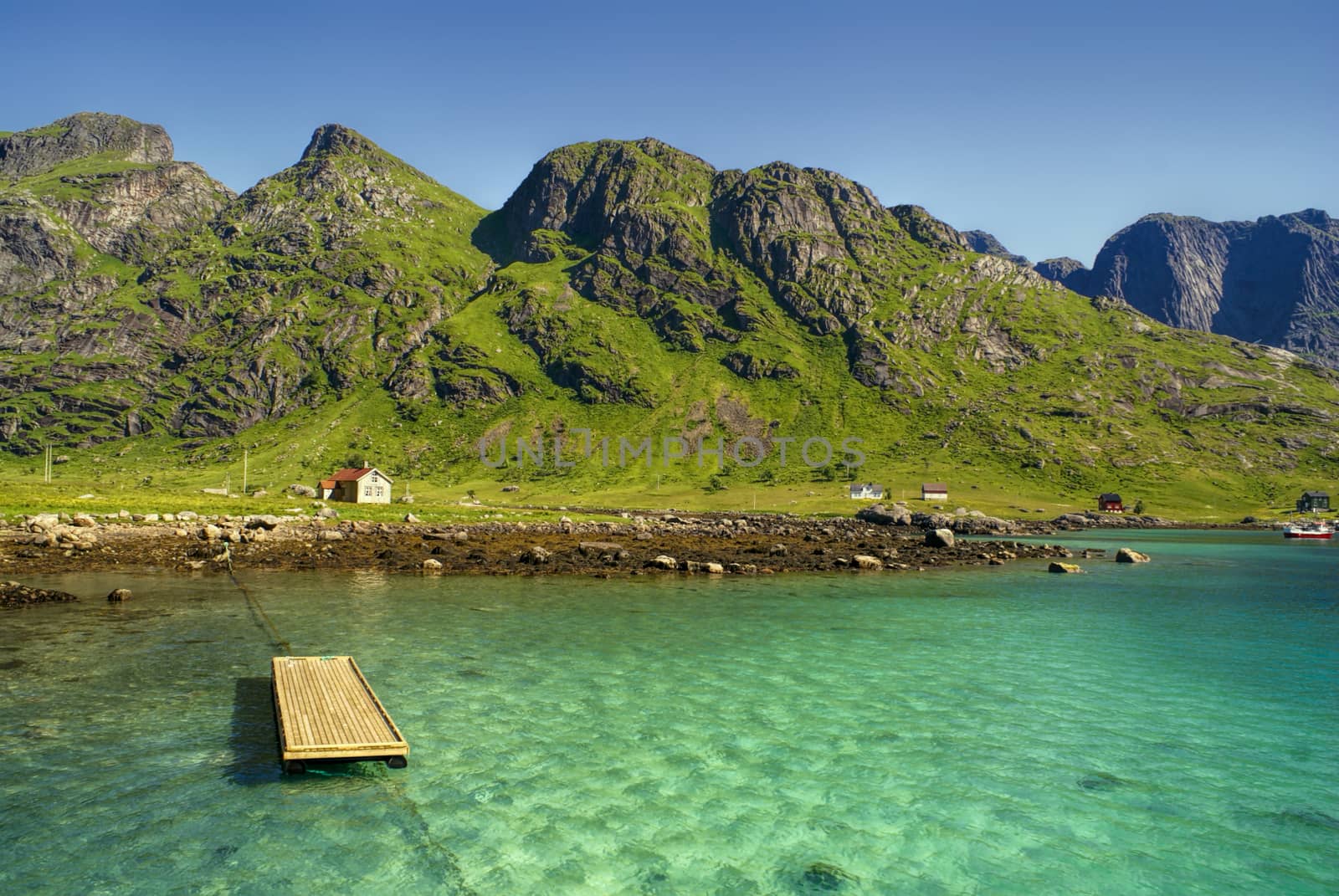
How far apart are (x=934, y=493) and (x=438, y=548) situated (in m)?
143

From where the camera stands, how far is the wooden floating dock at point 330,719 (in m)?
17.4

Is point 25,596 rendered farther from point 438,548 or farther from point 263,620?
point 438,548

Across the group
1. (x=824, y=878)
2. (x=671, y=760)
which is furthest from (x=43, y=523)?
(x=824, y=878)

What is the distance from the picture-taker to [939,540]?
299 ft

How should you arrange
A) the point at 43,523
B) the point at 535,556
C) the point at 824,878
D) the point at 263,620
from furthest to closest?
the point at 535,556, the point at 43,523, the point at 263,620, the point at 824,878

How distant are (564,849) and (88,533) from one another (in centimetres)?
6405

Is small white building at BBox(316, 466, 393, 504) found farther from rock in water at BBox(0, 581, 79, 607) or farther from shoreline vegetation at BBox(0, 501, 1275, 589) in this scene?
rock in water at BBox(0, 581, 79, 607)

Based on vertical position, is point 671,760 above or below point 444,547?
above

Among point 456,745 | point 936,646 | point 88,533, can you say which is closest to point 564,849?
point 456,745

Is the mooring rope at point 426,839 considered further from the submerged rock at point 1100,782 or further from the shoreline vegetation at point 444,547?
Answer: the shoreline vegetation at point 444,547

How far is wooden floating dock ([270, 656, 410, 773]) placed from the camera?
17438mm

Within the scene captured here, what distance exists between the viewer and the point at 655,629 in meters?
36.9

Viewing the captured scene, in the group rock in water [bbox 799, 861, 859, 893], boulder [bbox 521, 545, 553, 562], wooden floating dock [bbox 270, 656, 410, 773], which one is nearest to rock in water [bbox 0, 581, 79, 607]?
wooden floating dock [bbox 270, 656, 410, 773]

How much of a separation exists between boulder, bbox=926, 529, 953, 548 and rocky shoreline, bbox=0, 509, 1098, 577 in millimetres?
143
